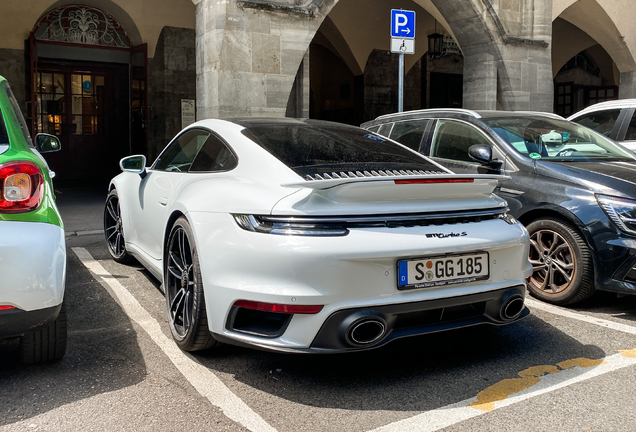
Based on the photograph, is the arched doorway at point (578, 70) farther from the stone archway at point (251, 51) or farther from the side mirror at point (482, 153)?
the side mirror at point (482, 153)

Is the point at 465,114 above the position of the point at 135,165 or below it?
above

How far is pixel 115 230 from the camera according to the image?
5793mm

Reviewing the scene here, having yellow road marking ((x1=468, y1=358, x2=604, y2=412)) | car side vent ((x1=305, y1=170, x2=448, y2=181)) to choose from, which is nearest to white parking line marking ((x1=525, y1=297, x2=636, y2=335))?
yellow road marking ((x1=468, y1=358, x2=604, y2=412))

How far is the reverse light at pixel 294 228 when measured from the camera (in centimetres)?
279

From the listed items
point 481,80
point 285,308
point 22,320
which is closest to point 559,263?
point 285,308

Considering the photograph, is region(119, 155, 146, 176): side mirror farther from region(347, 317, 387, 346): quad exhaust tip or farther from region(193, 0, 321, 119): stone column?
region(193, 0, 321, 119): stone column

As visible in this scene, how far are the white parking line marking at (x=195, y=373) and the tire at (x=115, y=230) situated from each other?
27.1 inches

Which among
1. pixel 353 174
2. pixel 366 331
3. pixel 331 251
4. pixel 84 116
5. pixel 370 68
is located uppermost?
pixel 370 68

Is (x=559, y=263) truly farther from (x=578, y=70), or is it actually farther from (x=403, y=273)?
(x=578, y=70)

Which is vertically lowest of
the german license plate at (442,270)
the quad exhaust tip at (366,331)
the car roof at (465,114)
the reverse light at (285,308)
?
the quad exhaust tip at (366,331)

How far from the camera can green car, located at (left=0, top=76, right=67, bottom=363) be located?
8.98ft

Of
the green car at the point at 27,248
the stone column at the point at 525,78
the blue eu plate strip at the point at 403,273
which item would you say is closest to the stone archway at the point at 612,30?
the stone column at the point at 525,78

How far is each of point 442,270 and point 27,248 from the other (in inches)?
74.2

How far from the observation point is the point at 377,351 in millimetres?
3553
